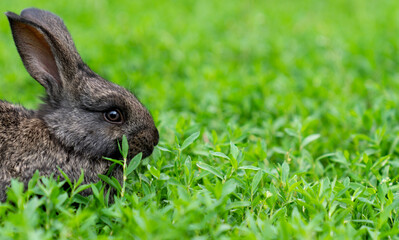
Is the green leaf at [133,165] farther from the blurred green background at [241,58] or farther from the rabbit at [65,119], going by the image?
the blurred green background at [241,58]

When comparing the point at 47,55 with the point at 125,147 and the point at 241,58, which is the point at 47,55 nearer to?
the point at 125,147

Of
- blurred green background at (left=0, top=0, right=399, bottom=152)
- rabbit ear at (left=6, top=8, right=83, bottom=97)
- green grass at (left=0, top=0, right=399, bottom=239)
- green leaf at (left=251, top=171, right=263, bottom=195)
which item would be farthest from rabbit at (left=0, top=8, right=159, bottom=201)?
green leaf at (left=251, top=171, right=263, bottom=195)

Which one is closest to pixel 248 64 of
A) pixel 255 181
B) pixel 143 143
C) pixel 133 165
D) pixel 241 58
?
pixel 241 58

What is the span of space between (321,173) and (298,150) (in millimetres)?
435

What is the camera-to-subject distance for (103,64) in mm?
7941

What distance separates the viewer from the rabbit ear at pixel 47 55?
4.45 meters

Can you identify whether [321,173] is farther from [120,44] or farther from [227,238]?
[120,44]

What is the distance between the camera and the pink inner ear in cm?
455

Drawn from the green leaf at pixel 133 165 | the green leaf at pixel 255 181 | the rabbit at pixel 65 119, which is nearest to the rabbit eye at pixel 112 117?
the rabbit at pixel 65 119

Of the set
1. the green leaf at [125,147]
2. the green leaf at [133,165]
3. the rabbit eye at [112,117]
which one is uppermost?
the rabbit eye at [112,117]

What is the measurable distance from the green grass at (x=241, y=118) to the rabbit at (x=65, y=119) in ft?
0.96

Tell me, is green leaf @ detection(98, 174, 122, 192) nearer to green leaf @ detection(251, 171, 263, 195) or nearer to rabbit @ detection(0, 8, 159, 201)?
rabbit @ detection(0, 8, 159, 201)

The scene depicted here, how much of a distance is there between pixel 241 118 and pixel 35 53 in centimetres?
273

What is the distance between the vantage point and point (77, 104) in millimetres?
4531
